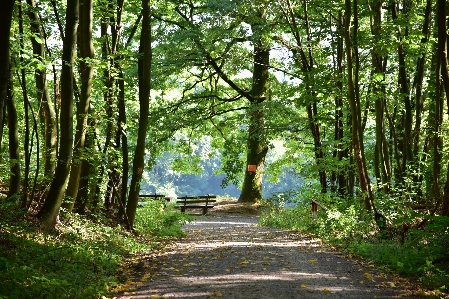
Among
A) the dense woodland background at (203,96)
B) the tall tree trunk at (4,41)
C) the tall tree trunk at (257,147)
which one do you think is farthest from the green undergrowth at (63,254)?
the tall tree trunk at (257,147)

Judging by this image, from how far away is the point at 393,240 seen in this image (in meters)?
10.5

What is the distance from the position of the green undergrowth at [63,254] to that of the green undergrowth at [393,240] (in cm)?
446

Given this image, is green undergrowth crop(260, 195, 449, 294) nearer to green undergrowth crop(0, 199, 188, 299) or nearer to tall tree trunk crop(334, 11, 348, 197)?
tall tree trunk crop(334, 11, 348, 197)

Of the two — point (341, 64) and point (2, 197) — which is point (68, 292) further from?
point (341, 64)

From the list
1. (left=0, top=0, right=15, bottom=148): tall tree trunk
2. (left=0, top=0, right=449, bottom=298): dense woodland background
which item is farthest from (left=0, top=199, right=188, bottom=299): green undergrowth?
(left=0, top=0, right=15, bottom=148): tall tree trunk

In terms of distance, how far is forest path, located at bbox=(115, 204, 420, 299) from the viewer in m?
6.60

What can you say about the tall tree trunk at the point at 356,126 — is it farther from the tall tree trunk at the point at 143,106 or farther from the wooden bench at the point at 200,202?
the wooden bench at the point at 200,202

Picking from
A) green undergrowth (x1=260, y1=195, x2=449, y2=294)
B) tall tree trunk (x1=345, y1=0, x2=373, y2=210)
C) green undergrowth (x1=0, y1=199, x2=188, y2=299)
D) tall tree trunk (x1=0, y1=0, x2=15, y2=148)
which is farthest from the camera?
tall tree trunk (x1=345, y1=0, x2=373, y2=210)

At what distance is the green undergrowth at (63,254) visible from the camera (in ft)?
19.4

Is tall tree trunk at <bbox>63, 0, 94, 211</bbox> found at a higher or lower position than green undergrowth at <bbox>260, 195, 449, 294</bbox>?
higher

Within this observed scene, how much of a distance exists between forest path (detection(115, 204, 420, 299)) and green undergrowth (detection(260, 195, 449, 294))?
38 centimetres

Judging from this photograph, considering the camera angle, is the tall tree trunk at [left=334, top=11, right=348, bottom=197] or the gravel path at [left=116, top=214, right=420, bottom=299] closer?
the gravel path at [left=116, top=214, right=420, bottom=299]

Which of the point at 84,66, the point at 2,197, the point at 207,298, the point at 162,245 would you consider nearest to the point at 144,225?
the point at 162,245

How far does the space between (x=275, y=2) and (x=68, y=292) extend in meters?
15.7
